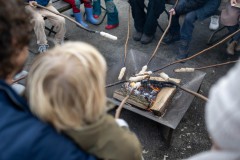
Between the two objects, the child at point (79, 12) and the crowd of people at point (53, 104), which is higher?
the crowd of people at point (53, 104)

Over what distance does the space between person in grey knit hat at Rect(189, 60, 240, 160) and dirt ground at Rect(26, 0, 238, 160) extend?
175 cm

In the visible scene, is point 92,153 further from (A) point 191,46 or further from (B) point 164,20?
(B) point 164,20

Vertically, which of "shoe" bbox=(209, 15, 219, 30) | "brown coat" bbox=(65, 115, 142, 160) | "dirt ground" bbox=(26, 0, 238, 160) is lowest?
"dirt ground" bbox=(26, 0, 238, 160)

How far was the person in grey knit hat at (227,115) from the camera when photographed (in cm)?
68

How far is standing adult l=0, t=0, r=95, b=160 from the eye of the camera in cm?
96

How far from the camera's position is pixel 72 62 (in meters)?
0.96

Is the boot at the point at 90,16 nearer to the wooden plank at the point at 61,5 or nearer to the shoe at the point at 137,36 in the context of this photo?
the wooden plank at the point at 61,5

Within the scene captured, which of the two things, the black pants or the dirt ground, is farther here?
the black pants

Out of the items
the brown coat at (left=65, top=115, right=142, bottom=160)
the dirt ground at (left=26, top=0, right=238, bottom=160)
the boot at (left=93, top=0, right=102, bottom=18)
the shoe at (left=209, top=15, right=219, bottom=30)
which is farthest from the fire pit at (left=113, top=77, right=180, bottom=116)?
the boot at (left=93, top=0, right=102, bottom=18)

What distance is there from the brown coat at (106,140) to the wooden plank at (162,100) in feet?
3.71

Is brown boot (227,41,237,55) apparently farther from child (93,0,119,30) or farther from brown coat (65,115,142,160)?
brown coat (65,115,142,160)

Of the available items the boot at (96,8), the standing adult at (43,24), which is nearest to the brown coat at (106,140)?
the standing adult at (43,24)

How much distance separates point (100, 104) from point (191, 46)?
10.1 ft

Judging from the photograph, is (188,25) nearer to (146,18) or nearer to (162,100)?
(146,18)
